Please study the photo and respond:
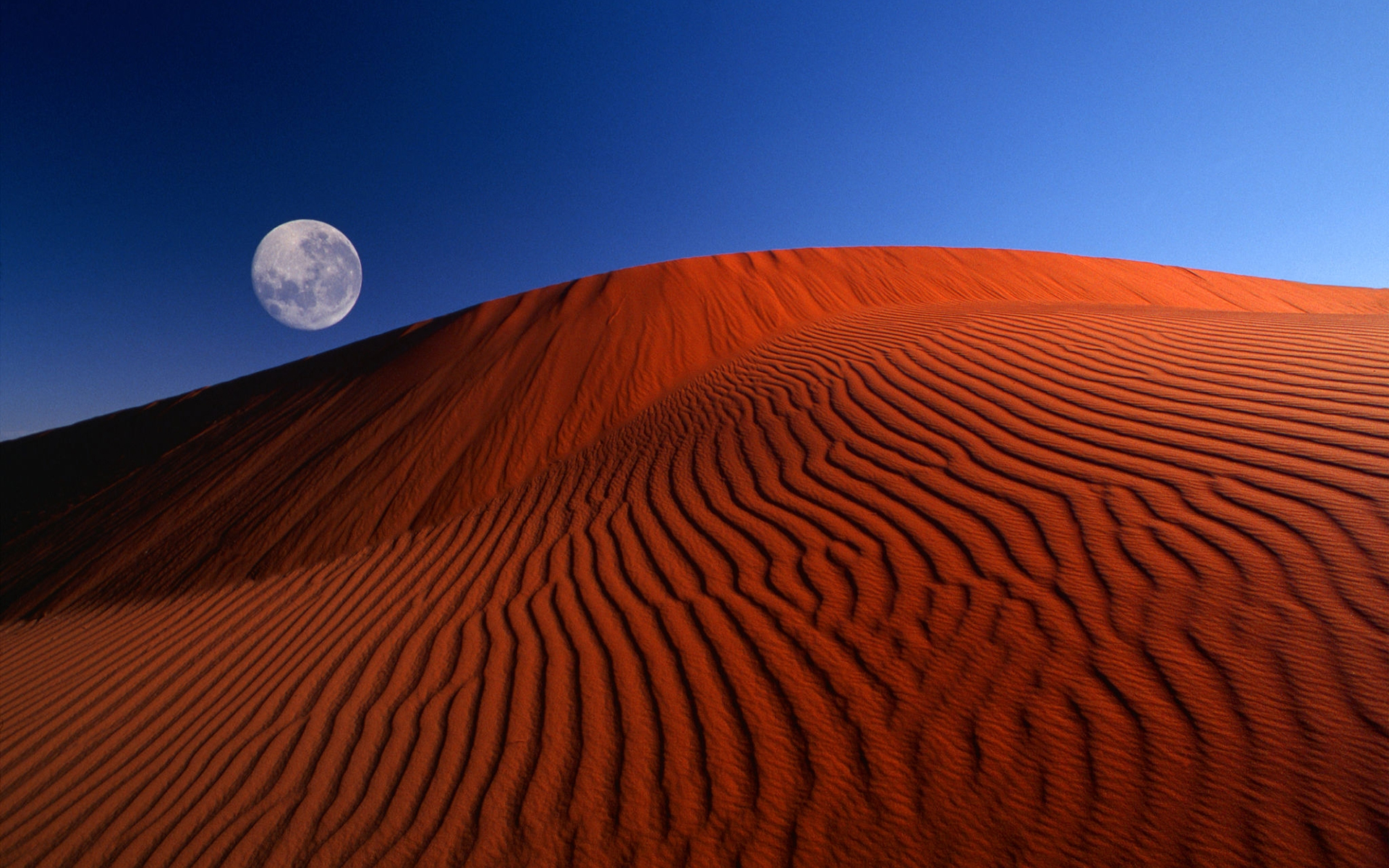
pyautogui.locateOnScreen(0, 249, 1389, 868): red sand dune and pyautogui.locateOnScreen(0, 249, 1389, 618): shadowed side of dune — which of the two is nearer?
pyautogui.locateOnScreen(0, 249, 1389, 868): red sand dune

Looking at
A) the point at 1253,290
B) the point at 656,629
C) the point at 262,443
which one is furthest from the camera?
the point at 1253,290

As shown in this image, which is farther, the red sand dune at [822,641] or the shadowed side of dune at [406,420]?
the shadowed side of dune at [406,420]

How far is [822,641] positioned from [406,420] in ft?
24.4

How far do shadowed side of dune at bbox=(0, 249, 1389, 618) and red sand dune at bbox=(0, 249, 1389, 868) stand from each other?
20 cm

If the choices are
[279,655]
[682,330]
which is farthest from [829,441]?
[682,330]

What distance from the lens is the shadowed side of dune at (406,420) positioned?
611 centimetres

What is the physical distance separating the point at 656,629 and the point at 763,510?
3.57ft

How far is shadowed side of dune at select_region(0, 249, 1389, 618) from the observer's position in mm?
6105

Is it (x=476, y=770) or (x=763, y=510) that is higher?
(x=763, y=510)

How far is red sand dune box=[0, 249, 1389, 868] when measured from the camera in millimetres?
1620

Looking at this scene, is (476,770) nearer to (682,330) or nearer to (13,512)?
(682,330)

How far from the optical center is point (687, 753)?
2029mm

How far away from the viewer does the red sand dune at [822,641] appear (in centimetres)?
162

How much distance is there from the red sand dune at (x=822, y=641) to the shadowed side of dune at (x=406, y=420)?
199mm
